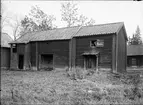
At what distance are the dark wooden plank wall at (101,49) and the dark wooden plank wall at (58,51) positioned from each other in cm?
176

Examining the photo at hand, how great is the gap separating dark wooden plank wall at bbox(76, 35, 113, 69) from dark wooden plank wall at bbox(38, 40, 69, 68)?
5.77 feet

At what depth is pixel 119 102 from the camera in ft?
21.1

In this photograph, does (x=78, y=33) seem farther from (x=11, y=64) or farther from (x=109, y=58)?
(x=11, y=64)

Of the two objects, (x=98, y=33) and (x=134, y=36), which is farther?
(x=134, y=36)

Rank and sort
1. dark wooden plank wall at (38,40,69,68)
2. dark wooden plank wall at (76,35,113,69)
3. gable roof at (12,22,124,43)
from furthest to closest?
dark wooden plank wall at (38,40,69,68), gable roof at (12,22,124,43), dark wooden plank wall at (76,35,113,69)

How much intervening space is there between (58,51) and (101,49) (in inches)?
255

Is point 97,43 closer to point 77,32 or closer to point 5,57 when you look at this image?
point 77,32

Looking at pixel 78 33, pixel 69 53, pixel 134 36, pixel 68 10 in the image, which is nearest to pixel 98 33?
pixel 78 33

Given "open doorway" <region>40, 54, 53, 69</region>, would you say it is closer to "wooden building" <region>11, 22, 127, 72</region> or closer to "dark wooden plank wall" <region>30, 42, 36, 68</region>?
"wooden building" <region>11, 22, 127, 72</region>

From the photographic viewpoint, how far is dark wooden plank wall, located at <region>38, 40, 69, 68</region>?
77.4 feet

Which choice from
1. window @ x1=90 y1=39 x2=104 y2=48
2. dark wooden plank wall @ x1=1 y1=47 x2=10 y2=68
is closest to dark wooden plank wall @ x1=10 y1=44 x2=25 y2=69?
dark wooden plank wall @ x1=1 y1=47 x2=10 y2=68

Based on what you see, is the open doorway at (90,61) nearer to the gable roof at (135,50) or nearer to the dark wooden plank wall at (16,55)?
the dark wooden plank wall at (16,55)

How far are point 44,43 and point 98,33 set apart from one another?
873cm

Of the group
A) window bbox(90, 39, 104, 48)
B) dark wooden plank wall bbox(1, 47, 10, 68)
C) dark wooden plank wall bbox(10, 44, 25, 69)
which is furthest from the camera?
dark wooden plank wall bbox(1, 47, 10, 68)
